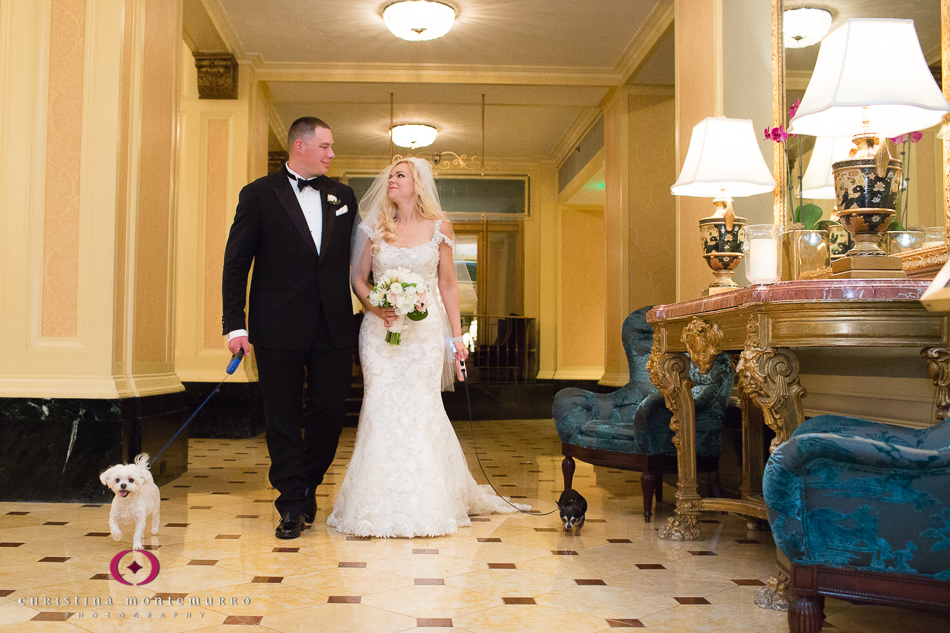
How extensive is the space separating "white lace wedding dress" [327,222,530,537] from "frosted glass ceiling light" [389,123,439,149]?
6697 millimetres

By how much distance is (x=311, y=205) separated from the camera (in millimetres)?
3754

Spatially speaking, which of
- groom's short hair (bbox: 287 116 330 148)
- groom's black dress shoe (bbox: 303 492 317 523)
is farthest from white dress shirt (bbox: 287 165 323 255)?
groom's black dress shoe (bbox: 303 492 317 523)

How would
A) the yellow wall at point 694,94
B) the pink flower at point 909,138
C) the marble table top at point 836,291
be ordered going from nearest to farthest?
the marble table top at point 836,291 → the pink flower at point 909,138 → the yellow wall at point 694,94

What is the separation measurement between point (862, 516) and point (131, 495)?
2.63 meters

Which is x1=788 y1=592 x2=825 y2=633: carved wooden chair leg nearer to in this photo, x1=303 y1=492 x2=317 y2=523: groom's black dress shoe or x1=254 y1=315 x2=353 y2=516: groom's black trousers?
x1=254 y1=315 x2=353 y2=516: groom's black trousers

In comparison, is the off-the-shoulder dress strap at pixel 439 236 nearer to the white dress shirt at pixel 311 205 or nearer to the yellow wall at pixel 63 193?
the white dress shirt at pixel 311 205

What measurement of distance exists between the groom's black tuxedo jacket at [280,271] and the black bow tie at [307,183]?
0.05 metres

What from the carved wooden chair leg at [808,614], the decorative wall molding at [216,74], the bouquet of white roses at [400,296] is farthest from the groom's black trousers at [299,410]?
the decorative wall molding at [216,74]

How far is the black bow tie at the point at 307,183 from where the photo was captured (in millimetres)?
3713

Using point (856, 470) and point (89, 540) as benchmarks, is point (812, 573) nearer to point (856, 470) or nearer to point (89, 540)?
point (856, 470)

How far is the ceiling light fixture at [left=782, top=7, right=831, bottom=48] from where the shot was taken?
347 centimetres

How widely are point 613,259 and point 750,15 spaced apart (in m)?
4.33

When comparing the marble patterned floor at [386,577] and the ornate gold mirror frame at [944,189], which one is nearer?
the marble patterned floor at [386,577]

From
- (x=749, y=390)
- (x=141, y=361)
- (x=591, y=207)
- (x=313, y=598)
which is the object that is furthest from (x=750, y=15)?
(x=591, y=207)
